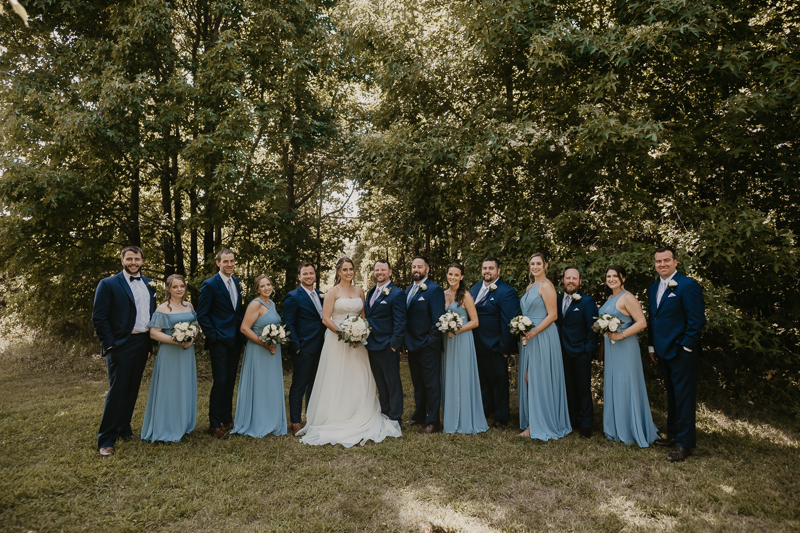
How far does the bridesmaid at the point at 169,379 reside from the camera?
5633 mm

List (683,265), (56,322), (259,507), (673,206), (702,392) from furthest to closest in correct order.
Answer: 1. (56,322)
2. (702,392)
3. (673,206)
4. (683,265)
5. (259,507)

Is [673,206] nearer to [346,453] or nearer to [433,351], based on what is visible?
[433,351]

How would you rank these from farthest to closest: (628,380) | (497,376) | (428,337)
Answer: (497,376), (428,337), (628,380)

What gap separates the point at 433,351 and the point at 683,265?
3627 millimetres

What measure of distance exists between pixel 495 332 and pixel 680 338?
2.12m

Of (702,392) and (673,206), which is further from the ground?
(673,206)

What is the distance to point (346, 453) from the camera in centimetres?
540

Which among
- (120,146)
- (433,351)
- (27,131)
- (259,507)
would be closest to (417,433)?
(433,351)

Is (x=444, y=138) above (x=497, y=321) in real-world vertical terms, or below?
above

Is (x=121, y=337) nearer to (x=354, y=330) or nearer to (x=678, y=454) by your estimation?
(x=354, y=330)

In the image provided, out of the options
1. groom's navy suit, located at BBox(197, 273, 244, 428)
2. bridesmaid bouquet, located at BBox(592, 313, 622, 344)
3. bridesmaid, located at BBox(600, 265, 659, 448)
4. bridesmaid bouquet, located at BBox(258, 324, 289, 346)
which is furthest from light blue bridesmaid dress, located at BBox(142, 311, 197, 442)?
bridesmaid, located at BBox(600, 265, 659, 448)

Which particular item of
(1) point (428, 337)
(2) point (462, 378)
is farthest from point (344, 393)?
(2) point (462, 378)

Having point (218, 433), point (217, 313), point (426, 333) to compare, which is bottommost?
point (218, 433)

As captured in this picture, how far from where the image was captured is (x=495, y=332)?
6320 mm
